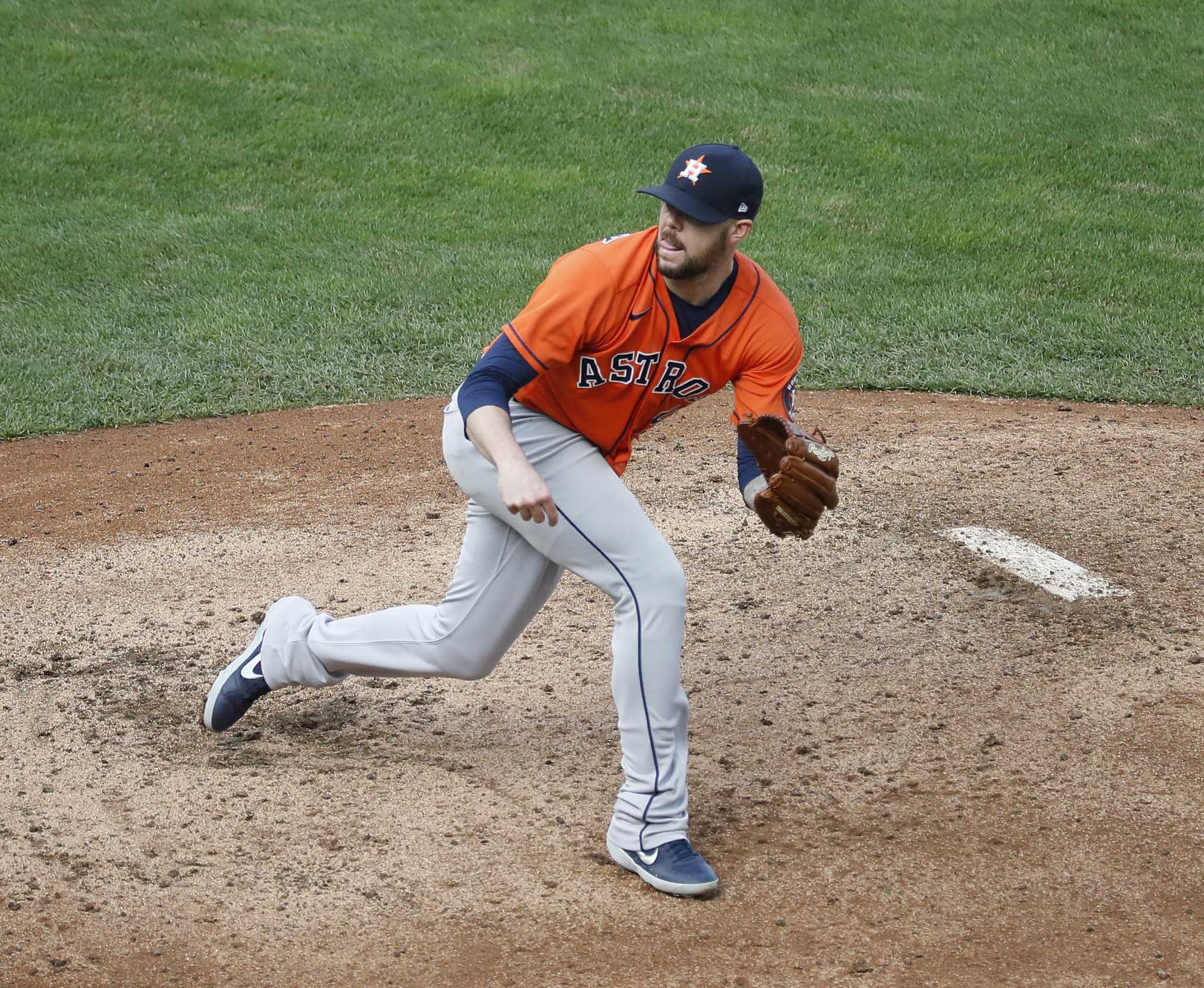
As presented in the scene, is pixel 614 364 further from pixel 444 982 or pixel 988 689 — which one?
pixel 988 689

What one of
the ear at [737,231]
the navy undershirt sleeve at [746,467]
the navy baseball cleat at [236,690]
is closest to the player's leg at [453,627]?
the navy baseball cleat at [236,690]

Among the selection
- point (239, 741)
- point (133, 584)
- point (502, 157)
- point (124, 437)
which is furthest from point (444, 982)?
point (502, 157)

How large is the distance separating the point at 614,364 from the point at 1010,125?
36.1 ft

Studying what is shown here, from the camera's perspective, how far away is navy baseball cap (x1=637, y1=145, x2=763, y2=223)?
10.7ft

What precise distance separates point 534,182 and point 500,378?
359 inches

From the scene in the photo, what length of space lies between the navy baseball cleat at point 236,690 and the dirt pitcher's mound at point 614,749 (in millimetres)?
108

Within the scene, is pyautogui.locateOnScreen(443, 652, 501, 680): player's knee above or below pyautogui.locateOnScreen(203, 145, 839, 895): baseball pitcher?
below

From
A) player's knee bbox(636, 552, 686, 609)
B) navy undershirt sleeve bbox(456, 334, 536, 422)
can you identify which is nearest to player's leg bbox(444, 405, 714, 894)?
player's knee bbox(636, 552, 686, 609)

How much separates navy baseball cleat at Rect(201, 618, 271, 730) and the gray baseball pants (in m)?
0.22

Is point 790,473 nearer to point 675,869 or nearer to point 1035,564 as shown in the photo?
point 675,869

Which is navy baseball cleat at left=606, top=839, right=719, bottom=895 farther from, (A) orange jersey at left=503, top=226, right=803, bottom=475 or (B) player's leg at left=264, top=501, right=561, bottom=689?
(A) orange jersey at left=503, top=226, right=803, bottom=475

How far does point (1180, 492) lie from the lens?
6.04m

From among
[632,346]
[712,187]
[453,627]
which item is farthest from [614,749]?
[712,187]

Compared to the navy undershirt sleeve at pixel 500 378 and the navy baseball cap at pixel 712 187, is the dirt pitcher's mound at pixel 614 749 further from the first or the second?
the navy baseball cap at pixel 712 187
